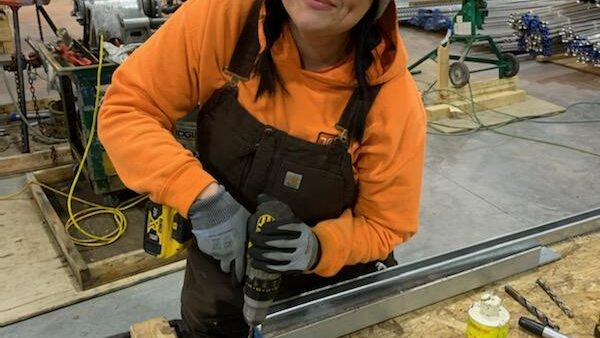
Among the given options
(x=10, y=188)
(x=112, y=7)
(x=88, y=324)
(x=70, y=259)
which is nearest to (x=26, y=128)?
→ (x=10, y=188)

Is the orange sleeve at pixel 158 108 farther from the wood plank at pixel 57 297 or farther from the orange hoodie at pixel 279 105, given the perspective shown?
the wood plank at pixel 57 297

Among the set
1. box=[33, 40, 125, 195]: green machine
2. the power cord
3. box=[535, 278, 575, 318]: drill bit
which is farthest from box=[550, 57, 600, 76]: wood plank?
box=[535, 278, 575, 318]: drill bit

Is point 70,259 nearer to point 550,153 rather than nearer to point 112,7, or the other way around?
point 112,7

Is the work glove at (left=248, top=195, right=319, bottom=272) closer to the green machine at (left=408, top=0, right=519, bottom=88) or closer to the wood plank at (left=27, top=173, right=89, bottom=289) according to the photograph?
the wood plank at (left=27, top=173, right=89, bottom=289)

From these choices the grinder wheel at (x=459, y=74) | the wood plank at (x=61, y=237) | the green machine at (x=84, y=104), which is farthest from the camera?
the grinder wheel at (x=459, y=74)

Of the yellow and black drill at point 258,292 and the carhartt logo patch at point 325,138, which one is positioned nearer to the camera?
the yellow and black drill at point 258,292

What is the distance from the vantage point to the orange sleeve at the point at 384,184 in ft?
3.85

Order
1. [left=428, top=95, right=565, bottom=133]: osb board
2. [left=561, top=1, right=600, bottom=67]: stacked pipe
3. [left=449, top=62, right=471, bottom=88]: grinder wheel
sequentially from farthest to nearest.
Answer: [left=561, top=1, right=600, bottom=67]: stacked pipe → [left=449, top=62, right=471, bottom=88]: grinder wheel → [left=428, top=95, right=565, bottom=133]: osb board

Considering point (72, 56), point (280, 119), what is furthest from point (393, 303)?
point (72, 56)

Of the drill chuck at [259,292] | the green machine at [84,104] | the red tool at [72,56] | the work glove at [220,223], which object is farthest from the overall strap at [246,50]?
the red tool at [72,56]

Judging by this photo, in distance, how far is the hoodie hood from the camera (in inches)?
46.2

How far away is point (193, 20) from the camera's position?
3.83 feet

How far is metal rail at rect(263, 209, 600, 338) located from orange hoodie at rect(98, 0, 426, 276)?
77 millimetres

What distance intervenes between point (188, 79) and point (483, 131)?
10.00 feet
